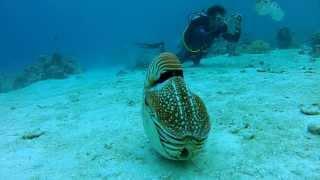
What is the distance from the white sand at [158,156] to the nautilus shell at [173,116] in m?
0.39

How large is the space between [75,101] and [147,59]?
12.3m

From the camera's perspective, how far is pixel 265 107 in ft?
20.6

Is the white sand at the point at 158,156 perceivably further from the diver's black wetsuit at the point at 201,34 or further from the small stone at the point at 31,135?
the diver's black wetsuit at the point at 201,34

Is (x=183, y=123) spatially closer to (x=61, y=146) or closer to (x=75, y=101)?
(x=61, y=146)

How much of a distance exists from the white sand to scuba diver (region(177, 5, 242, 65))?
4.29 m

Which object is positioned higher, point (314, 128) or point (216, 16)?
point (216, 16)

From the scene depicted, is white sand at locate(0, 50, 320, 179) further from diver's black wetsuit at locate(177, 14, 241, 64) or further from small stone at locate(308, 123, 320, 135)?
diver's black wetsuit at locate(177, 14, 241, 64)

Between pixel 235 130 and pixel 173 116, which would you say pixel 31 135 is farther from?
pixel 235 130

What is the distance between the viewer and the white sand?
414 centimetres

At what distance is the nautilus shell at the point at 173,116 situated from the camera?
372cm

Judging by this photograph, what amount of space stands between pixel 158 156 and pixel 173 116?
0.89m

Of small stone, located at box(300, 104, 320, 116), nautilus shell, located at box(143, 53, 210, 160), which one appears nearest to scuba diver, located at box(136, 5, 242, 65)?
small stone, located at box(300, 104, 320, 116)

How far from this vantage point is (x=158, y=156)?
4.51 m

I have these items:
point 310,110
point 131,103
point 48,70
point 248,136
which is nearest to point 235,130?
point 248,136
